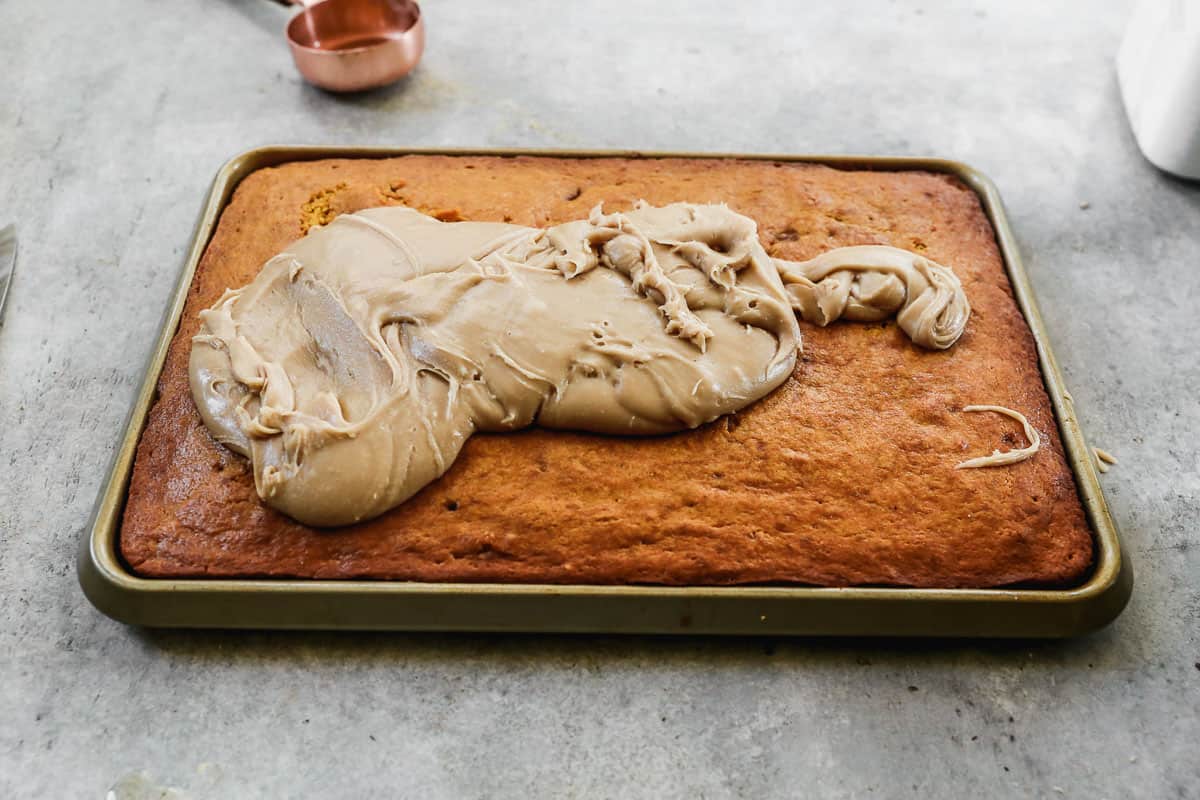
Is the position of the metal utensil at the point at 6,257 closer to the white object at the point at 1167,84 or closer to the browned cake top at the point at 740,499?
the browned cake top at the point at 740,499

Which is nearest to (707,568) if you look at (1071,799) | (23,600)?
(1071,799)

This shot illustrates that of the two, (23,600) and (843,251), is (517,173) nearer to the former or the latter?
(843,251)

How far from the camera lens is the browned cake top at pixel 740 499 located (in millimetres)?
2354

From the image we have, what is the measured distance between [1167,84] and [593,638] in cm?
303

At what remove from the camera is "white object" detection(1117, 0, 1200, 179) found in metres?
3.62

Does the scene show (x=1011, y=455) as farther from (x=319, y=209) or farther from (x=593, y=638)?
(x=319, y=209)

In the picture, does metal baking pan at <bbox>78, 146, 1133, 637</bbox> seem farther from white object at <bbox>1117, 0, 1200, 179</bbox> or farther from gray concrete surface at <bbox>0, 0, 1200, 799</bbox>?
white object at <bbox>1117, 0, 1200, 179</bbox>

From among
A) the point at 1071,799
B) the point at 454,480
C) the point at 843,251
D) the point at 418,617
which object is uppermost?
the point at 843,251

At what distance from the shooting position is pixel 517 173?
127 inches

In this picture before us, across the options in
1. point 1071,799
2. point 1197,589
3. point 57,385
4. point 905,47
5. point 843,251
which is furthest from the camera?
Answer: point 905,47

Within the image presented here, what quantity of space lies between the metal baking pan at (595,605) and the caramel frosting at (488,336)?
0.71 feet

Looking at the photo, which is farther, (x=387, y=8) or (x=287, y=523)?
(x=387, y=8)

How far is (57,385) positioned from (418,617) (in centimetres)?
153

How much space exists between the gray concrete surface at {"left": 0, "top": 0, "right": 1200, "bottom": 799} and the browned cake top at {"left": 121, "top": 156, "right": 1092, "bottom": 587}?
248mm
